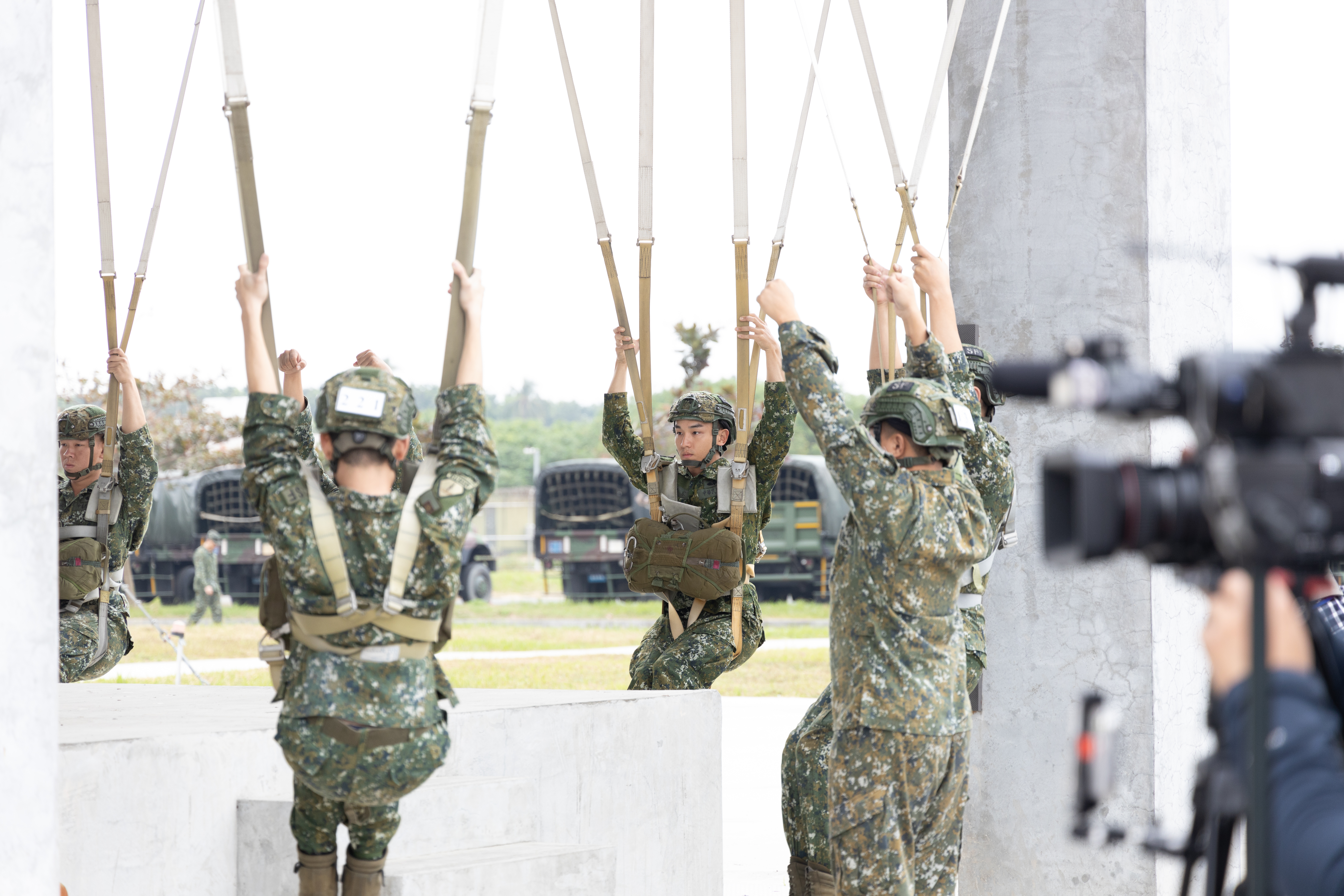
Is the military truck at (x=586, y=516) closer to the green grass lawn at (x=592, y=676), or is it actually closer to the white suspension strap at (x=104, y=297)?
the green grass lawn at (x=592, y=676)

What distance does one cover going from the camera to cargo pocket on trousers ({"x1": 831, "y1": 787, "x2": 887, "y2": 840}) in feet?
14.0

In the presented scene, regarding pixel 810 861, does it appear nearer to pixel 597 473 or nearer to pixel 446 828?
pixel 446 828

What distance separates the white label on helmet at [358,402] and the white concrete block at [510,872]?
1502 mm

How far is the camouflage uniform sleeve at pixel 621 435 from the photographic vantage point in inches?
267

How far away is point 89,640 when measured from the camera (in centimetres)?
662

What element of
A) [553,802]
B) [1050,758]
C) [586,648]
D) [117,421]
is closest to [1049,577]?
[1050,758]

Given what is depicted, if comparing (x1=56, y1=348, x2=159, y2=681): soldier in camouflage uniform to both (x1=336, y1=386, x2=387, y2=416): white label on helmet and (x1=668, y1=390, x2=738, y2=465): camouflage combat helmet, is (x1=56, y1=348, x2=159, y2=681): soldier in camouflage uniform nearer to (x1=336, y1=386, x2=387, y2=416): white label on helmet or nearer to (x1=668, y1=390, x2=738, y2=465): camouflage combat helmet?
(x1=668, y1=390, x2=738, y2=465): camouflage combat helmet

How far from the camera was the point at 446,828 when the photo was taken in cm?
494

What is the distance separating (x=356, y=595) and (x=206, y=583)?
25250 mm

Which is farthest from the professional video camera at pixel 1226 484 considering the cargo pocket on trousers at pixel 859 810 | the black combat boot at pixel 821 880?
the black combat boot at pixel 821 880

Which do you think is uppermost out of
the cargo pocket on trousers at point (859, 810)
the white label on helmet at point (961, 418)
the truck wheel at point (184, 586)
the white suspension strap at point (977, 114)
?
the white suspension strap at point (977, 114)

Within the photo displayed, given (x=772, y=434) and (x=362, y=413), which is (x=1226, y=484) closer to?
(x=362, y=413)

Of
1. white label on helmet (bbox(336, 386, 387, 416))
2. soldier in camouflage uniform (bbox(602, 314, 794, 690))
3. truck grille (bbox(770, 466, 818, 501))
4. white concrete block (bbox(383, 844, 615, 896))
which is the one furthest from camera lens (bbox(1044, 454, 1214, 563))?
truck grille (bbox(770, 466, 818, 501))

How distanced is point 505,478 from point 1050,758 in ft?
197
